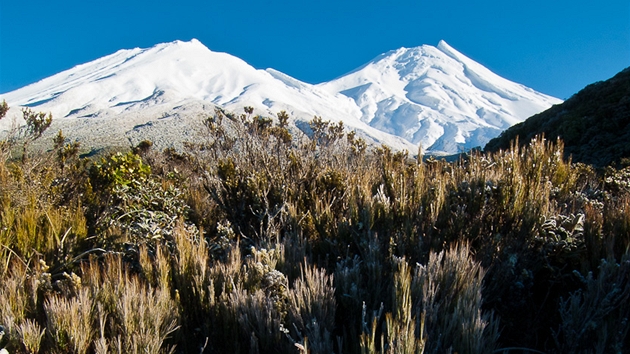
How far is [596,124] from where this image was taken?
1225 cm

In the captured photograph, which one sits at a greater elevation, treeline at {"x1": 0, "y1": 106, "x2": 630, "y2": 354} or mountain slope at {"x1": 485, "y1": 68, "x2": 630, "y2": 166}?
mountain slope at {"x1": 485, "y1": 68, "x2": 630, "y2": 166}

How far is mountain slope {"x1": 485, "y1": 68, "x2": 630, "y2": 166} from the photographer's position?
10.6 metres

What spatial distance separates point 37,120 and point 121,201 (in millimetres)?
2644

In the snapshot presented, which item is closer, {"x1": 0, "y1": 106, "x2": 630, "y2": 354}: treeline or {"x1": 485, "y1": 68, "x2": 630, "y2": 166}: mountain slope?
{"x1": 0, "y1": 106, "x2": 630, "y2": 354}: treeline

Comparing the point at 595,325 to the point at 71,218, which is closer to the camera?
the point at 595,325

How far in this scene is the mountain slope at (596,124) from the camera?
10.6m

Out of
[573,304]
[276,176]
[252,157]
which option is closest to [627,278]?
[573,304]

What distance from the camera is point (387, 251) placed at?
259 centimetres

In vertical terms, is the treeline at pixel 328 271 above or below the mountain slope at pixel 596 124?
below

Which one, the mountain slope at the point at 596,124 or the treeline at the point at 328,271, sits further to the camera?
the mountain slope at the point at 596,124

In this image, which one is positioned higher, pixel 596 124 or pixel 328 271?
pixel 596 124

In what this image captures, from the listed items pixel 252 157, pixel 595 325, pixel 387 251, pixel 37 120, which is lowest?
pixel 595 325

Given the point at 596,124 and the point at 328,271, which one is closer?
the point at 328,271

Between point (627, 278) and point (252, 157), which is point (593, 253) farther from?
point (252, 157)
